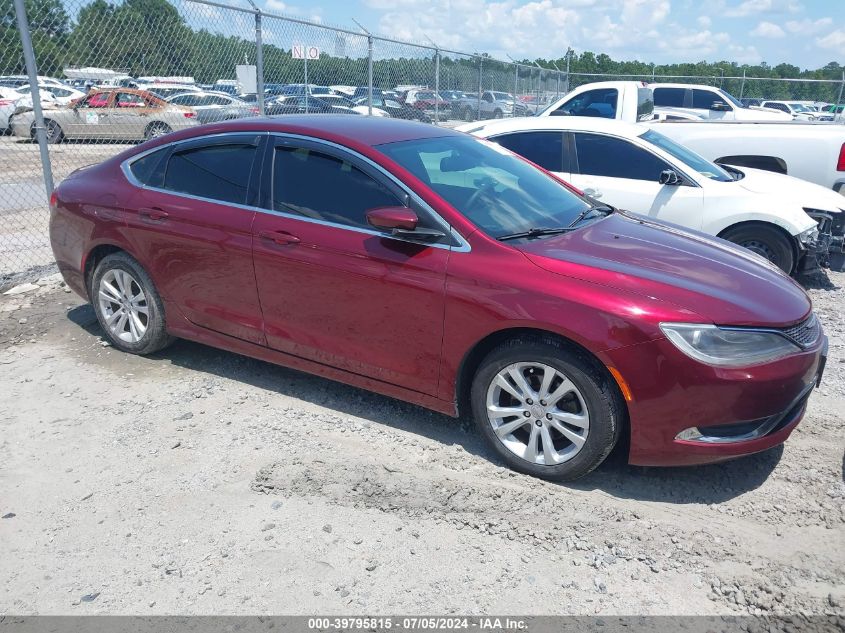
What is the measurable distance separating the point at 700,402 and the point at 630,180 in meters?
4.14

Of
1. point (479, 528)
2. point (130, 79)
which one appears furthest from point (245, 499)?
point (130, 79)

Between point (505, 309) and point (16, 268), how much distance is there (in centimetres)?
568

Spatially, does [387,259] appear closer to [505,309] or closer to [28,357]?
[505,309]

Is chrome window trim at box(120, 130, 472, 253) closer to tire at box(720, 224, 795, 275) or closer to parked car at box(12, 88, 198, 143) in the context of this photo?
tire at box(720, 224, 795, 275)

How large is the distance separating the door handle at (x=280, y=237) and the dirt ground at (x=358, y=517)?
1.03m

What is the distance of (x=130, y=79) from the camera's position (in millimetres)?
8969

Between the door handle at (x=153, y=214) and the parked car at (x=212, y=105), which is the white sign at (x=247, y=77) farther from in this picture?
the door handle at (x=153, y=214)

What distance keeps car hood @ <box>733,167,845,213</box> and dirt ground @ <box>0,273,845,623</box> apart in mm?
2955

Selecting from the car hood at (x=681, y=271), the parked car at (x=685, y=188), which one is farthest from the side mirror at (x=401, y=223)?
the parked car at (x=685, y=188)

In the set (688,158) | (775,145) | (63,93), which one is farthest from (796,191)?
(63,93)

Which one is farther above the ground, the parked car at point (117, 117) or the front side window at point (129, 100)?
the front side window at point (129, 100)

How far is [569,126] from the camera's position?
7117 mm

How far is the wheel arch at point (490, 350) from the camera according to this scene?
3.31m

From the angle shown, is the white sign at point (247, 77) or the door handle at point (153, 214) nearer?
the door handle at point (153, 214)
